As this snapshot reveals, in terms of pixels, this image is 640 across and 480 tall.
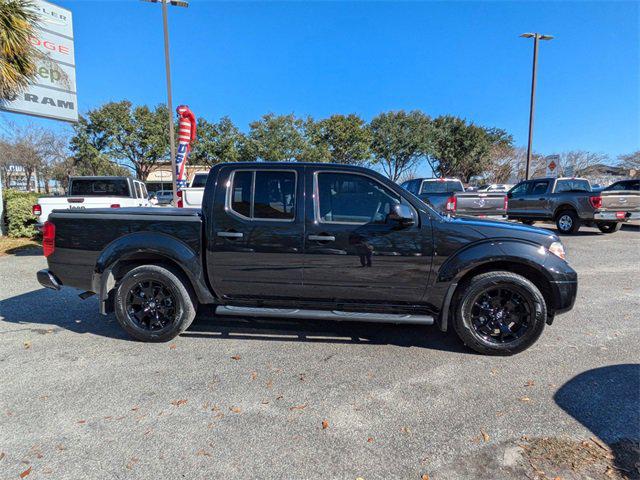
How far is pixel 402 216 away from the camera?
3.57m

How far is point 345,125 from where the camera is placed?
109 feet

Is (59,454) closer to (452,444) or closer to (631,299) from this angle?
(452,444)

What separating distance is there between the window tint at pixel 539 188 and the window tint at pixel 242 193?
13082mm

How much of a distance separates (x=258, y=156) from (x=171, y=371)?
1186 inches

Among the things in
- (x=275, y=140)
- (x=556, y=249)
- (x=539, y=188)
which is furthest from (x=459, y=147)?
(x=556, y=249)

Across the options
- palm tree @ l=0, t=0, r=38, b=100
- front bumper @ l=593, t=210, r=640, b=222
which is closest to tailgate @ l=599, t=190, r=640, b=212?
front bumper @ l=593, t=210, r=640, b=222

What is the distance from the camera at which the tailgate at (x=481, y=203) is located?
10477mm

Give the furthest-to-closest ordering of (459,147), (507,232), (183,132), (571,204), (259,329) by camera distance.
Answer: (459,147) → (183,132) → (571,204) → (259,329) → (507,232)

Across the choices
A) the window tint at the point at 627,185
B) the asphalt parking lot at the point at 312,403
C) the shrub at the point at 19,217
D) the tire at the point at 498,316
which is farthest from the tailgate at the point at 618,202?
the shrub at the point at 19,217

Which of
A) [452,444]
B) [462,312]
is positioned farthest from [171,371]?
[462,312]

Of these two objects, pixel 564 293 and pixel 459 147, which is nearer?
pixel 564 293

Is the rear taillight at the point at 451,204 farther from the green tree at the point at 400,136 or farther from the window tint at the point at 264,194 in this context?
the green tree at the point at 400,136

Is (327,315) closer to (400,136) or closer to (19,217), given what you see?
(19,217)

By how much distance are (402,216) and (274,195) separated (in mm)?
1360
